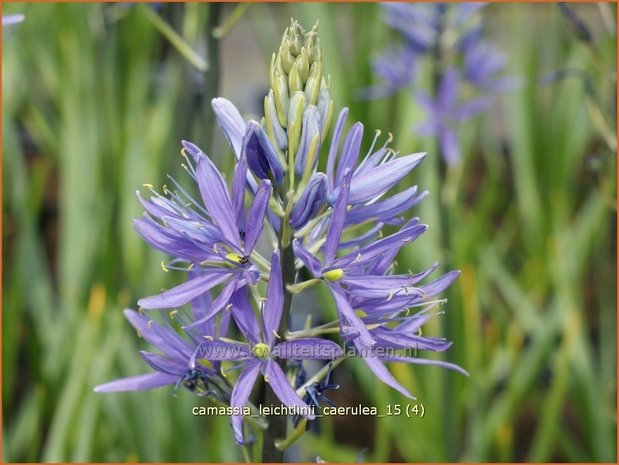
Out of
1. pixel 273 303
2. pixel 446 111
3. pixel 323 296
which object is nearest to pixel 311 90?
pixel 273 303

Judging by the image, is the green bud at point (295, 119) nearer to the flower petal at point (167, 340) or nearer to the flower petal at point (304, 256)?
the flower petal at point (304, 256)

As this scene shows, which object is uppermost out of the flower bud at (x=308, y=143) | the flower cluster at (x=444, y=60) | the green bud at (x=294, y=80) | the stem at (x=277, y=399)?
the flower cluster at (x=444, y=60)

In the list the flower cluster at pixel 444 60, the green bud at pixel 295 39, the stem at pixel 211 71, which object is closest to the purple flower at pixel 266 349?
the green bud at pixel 295 39

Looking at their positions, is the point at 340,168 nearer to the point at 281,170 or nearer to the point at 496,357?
the point at 281,170

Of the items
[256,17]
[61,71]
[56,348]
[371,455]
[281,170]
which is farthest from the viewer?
[256,17]

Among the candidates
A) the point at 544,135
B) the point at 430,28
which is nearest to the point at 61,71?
the point at 430,28

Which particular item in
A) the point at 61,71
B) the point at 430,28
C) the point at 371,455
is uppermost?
the point at 61,71

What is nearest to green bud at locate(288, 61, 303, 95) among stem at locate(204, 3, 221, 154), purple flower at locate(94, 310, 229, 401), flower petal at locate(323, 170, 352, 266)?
flower petal at locate(323, 170, 352, 266)
